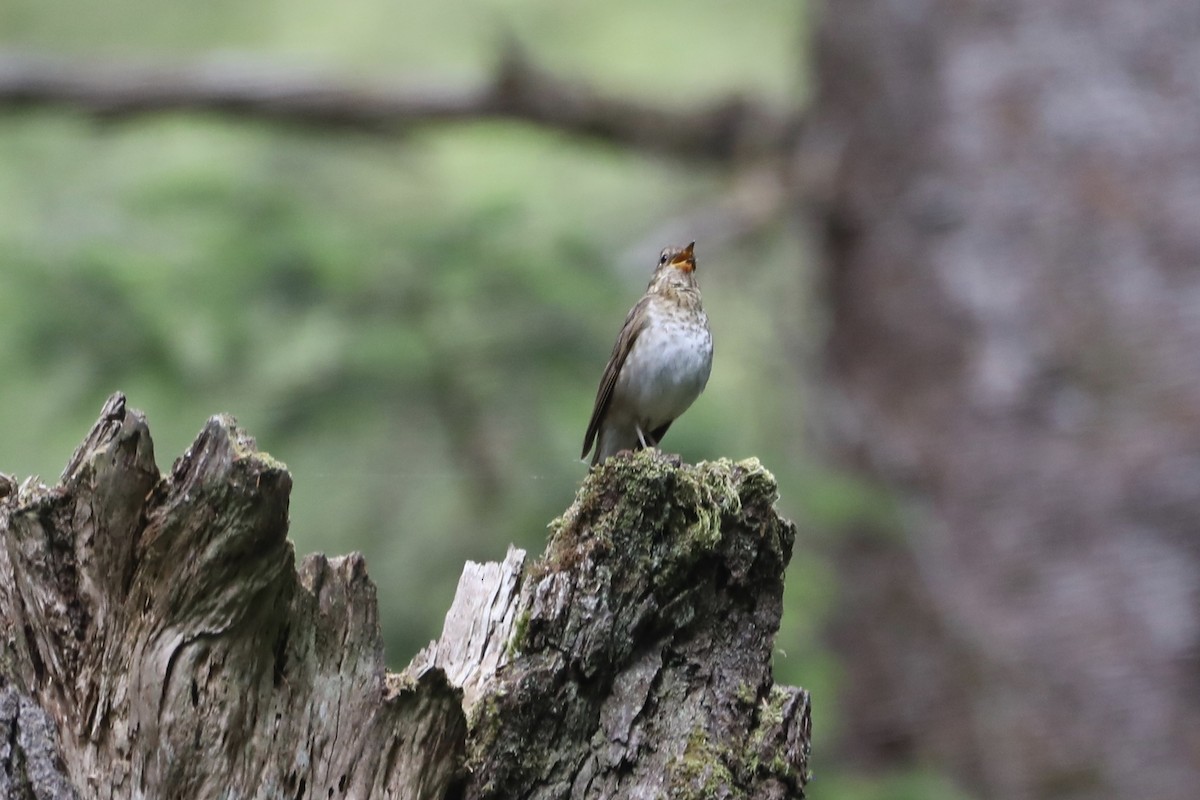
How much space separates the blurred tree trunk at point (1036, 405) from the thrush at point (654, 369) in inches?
119

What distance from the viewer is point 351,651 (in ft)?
10.9

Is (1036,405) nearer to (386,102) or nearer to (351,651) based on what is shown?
(386,102)

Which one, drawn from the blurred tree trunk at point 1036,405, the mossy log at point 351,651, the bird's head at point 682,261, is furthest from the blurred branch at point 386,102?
the mossy log at point 351,651

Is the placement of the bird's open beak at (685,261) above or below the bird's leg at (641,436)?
above

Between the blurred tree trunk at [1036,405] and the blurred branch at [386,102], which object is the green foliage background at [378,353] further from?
the blurred tree trunk at [1036,405]

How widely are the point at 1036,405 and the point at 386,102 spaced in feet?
14.6

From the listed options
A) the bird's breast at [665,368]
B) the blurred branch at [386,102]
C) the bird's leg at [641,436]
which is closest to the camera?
the bird's breast at [665,368]

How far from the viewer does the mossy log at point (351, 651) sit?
312cm

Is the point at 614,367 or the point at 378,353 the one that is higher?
the point at 378,353

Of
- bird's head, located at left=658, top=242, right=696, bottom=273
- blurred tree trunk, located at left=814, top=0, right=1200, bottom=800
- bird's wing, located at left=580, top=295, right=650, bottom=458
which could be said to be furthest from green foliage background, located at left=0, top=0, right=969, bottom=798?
bird's wing, located at left=580, top=295, right=650, bottom=458

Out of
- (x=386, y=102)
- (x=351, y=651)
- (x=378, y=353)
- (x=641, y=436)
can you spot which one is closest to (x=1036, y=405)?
(x=641, y=436)

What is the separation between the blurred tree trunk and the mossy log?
4860mm

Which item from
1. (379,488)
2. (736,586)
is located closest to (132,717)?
(736,586)

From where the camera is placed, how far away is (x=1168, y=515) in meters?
7.86
